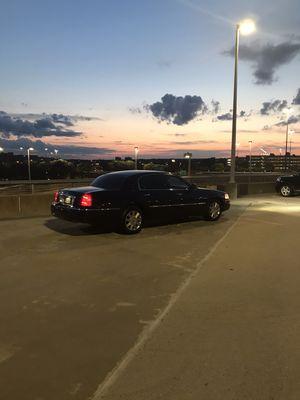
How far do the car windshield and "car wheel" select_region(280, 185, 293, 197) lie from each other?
14909mm

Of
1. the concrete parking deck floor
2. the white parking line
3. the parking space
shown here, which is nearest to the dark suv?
the parking space

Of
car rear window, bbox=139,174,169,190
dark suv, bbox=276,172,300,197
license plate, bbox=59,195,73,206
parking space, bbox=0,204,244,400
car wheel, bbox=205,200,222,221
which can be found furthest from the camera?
dark suv, bbox=276,172,300,197

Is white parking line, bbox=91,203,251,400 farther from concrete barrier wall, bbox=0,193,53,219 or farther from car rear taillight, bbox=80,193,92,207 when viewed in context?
concrete barrier wall, bbox=0,193,53,219

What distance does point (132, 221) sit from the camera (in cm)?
1077

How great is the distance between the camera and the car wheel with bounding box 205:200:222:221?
1285cm

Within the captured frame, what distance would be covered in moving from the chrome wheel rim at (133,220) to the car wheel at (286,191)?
48.9 ft

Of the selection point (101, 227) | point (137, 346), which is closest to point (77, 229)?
point (101, 227)

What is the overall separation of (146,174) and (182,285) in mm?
5305

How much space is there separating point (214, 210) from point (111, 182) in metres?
3.49

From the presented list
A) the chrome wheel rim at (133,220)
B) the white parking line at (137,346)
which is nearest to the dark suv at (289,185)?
the chrome wheel rim at (133,220)

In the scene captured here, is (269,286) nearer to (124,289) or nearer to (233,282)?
(233,282)

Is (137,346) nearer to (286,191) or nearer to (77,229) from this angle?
(77,229)

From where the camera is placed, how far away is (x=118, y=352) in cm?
422

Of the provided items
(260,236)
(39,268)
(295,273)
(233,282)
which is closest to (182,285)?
(233,282)
